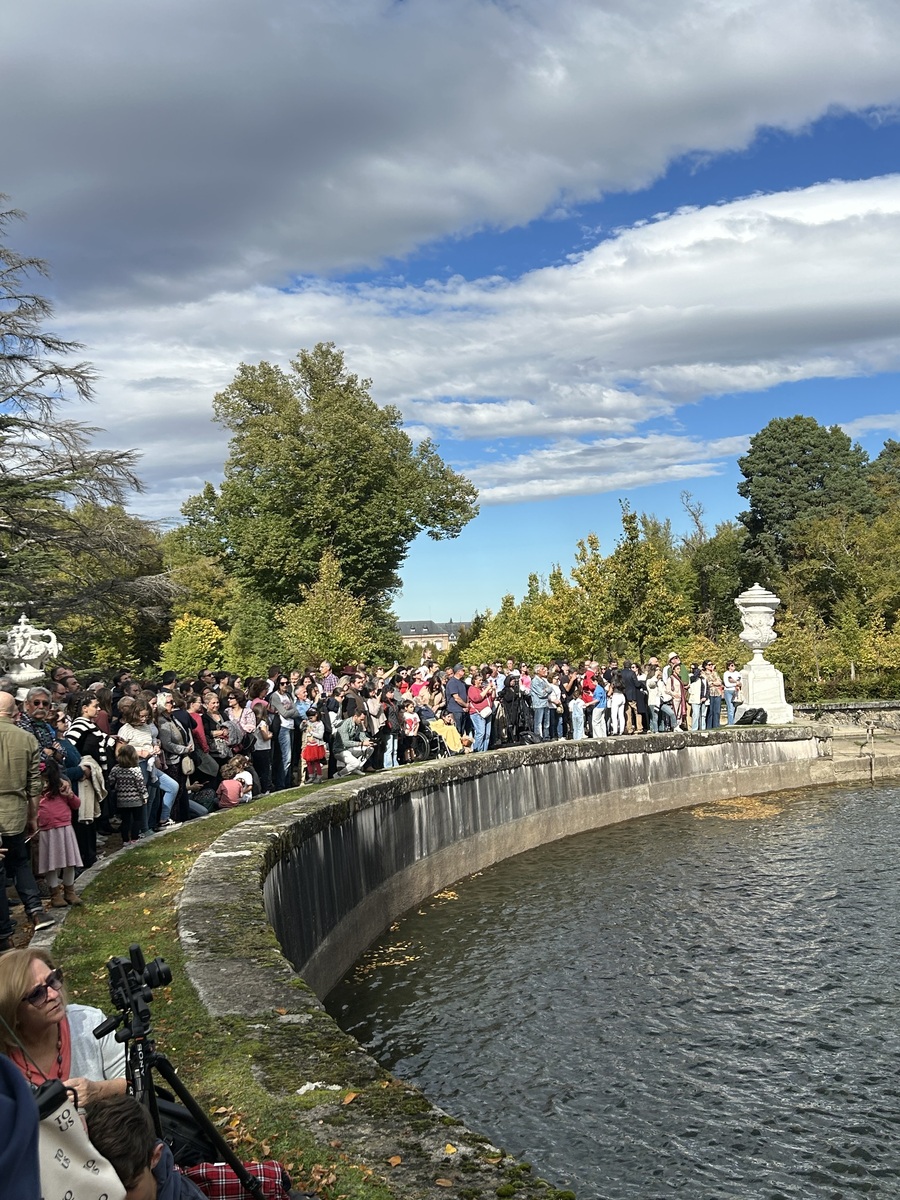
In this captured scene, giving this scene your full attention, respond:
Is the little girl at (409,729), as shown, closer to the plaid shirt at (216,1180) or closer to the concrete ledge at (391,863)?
the concrete ledge at (391,863)

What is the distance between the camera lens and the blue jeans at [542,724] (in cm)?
2258

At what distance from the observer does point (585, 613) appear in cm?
3766

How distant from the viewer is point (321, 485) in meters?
48.0

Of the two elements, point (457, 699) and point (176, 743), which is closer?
point (176, 743)

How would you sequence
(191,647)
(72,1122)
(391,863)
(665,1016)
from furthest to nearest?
1. (191,647)
2. (391,863)
3. (665,1016)
4. (72,1122)

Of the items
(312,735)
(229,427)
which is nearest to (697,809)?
(312,735)

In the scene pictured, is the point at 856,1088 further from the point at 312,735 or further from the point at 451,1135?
the point at 312,735

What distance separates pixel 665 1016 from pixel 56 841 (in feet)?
18.6

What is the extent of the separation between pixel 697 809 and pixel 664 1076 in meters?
14.5

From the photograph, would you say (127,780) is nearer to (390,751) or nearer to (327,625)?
(390,751)

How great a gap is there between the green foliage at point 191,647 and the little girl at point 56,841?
45.4 meters

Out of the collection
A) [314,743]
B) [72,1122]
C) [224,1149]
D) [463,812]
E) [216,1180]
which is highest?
[72,1122]

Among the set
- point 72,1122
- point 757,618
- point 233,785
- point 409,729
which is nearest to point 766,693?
point 757,618

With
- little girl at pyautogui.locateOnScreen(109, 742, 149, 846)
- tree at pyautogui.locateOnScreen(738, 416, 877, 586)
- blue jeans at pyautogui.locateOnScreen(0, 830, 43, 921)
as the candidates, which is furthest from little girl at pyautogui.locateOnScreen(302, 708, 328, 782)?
tree at pyautogui.locateOnScreen(738, 416, 877, 586)
